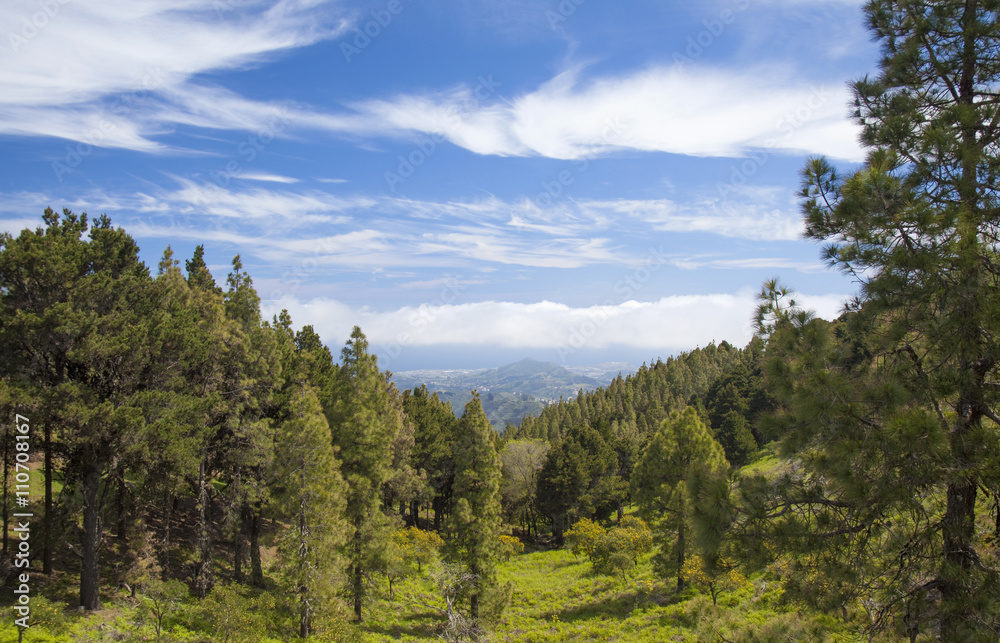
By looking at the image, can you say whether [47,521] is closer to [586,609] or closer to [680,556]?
[586,609]

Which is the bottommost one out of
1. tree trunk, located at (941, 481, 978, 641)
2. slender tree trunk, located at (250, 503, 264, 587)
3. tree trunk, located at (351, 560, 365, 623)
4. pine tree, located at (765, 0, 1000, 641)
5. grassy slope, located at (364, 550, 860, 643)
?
grassy slope, located at (364, 550, 860, 643)

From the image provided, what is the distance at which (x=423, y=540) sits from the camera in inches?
1222

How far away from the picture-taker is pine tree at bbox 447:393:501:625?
76.2 ft

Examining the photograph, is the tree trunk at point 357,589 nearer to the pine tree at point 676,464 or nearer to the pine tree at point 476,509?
the pine tree at point 476,509

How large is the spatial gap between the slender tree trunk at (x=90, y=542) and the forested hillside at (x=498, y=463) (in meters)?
0.07

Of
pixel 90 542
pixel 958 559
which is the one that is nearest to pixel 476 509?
pixel 90 542

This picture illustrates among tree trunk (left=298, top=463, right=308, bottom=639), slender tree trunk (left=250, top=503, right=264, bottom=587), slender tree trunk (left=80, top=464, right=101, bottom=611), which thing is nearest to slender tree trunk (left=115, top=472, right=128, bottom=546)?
slender tree trunk (left=80, top=464, right=101, bottom=611)

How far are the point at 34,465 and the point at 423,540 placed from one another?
23.2m

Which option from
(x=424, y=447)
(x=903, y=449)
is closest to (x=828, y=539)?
(x=903, y=449)

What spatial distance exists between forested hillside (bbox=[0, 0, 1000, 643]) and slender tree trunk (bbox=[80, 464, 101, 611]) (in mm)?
72

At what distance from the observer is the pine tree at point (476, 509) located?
23.2 m

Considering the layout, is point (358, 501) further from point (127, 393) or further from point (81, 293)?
point (81, 293)

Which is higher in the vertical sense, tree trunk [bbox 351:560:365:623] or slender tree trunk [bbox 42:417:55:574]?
slender tree trunk [bbox 42:417:55:574]

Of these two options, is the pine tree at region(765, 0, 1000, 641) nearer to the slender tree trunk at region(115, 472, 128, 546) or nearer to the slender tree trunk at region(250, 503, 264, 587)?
the slender tree trunk at region(250, 503, 264, 587)
